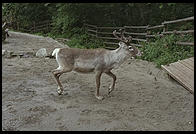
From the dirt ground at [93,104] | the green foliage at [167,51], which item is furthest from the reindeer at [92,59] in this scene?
the green foliage at [167,51]

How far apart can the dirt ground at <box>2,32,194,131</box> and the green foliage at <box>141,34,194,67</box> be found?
1.04 metres

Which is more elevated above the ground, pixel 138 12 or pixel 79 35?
pixel 138 12

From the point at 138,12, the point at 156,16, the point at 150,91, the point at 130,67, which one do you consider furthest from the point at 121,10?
the point at 150,91

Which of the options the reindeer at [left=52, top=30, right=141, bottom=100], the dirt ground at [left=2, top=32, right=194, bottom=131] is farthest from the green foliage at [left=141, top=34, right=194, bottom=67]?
the reindeer at [left=52, top=30, right=141, bottom=100]

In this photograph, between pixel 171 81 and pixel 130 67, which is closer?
pixel 171 81

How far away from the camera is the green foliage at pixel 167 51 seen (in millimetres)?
8242

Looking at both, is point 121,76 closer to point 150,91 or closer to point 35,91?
point 150,91

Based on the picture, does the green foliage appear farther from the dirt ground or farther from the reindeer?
the reindeer

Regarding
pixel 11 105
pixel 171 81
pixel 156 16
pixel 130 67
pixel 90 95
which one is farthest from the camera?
pixel 156 16

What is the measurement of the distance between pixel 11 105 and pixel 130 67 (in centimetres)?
433

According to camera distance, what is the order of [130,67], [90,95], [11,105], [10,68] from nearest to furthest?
[11,105] < [90,95] < [10,68] < [130,67]

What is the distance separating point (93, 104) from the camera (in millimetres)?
4910

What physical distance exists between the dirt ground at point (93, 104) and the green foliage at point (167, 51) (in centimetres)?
104

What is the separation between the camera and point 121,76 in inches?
283
